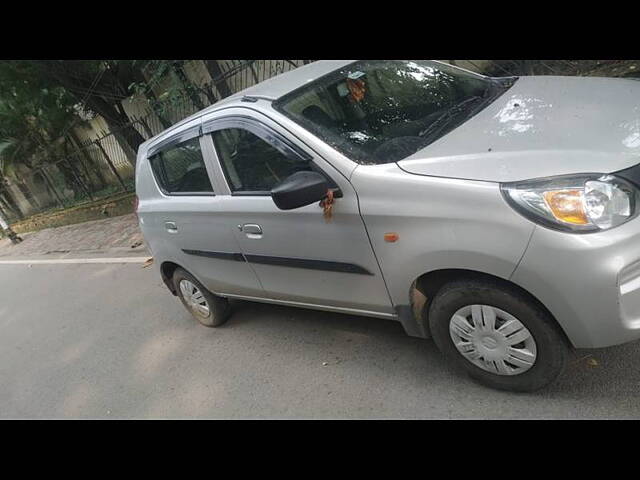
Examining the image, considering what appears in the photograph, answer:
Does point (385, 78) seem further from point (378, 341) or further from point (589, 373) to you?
point (589, 373)

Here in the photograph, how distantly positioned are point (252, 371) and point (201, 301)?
1.00 m

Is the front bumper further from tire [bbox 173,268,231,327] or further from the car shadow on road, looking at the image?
tire [bbox 173,268,231,327]

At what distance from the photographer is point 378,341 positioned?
342 cm

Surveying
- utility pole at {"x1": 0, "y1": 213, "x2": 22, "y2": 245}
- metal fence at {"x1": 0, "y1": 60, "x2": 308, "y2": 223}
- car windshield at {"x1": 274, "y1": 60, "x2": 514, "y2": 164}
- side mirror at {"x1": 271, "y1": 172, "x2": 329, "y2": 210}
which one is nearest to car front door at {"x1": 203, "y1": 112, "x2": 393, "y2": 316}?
side mirror at {"x1": 271, "y1": 172, "x2": 329, "y2": 210}

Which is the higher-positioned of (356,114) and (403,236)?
(356,114)

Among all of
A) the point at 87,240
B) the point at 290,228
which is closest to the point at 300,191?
the point at 290,228

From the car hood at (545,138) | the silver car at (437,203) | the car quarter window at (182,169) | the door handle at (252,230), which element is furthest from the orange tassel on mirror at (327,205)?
the car quarter window at (182,169)

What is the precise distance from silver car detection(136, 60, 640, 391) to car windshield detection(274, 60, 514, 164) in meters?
0.01

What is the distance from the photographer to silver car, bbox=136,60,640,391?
6.71 ft

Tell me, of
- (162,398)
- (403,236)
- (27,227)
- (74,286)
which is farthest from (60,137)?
(403,236)

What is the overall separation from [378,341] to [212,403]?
49.9 inches

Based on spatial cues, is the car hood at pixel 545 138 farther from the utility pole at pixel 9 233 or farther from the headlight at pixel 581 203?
the utility pole at pixel 9 233

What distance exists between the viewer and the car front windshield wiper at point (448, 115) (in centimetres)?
280

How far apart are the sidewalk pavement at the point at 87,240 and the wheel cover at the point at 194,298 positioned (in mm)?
3096
